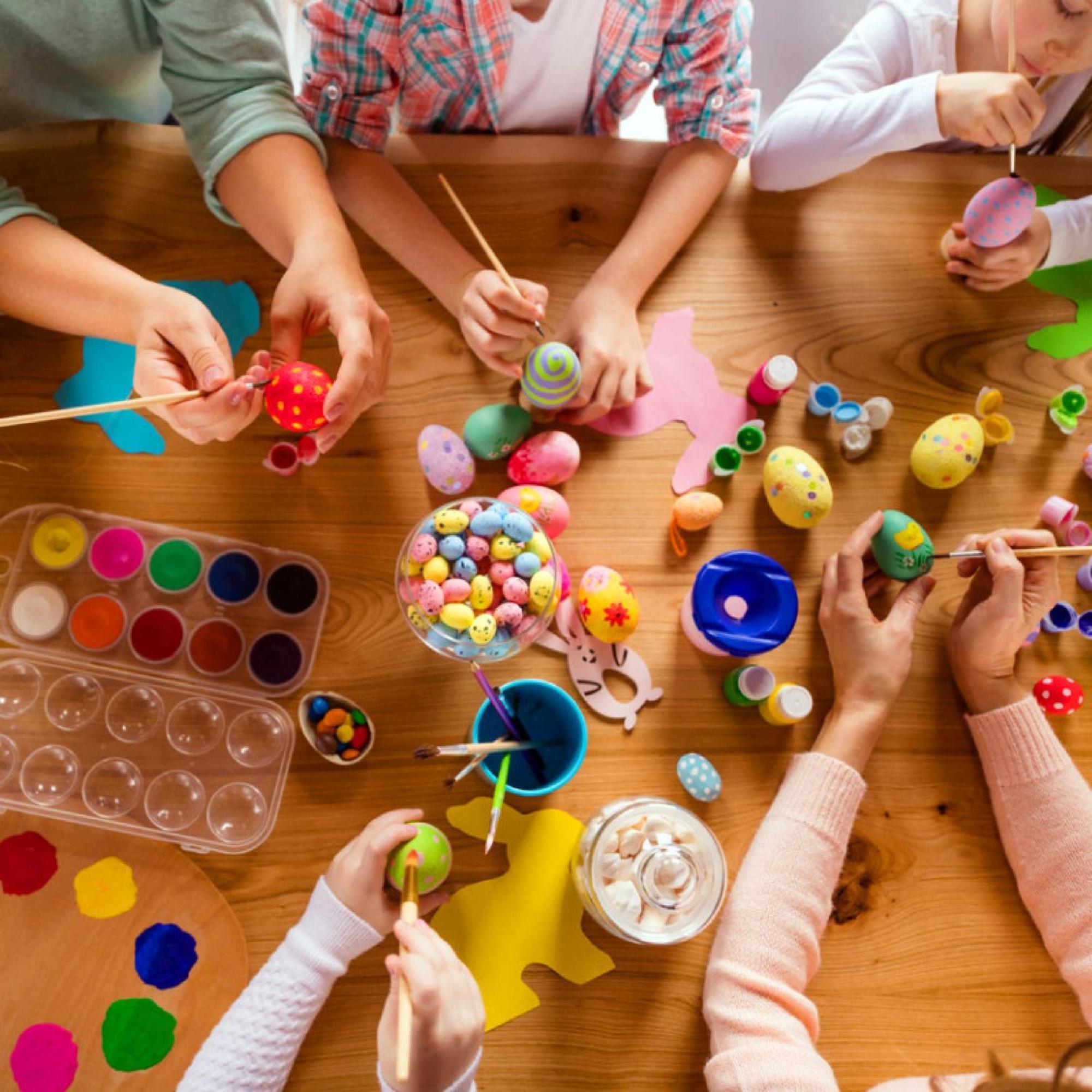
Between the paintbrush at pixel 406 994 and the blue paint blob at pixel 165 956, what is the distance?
208mm

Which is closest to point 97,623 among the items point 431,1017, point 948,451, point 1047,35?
point 431,1017

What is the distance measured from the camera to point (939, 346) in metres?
0.92

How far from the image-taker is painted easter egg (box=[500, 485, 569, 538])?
797 millimetres

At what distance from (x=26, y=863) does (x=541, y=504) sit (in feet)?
2.00

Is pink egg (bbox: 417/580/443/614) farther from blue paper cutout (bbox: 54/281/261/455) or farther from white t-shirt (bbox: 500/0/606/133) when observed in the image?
white t-shirt (bbox: 500/0/606/133)

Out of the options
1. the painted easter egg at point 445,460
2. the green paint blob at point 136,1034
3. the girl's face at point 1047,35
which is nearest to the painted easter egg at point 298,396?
the painted easter egg at point 445,460

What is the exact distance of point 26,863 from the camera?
2.47 ft

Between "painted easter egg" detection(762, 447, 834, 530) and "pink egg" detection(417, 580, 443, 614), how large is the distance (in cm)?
37

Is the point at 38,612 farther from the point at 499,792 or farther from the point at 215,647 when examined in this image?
the point at 499,792

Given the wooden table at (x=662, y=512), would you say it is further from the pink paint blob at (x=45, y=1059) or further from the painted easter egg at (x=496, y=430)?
the pink paint blob at (x=45, y=1059)

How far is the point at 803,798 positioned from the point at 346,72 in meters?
0.89

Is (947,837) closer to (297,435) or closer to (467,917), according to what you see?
(467,917)

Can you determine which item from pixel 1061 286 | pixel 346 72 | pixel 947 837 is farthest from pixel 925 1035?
pixel 346 72

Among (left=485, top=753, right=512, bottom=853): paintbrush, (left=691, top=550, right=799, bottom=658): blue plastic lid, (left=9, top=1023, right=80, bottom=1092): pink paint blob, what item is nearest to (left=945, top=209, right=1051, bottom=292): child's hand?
(left=691, top=550, right=799, bottom=658): blue plastic lid
